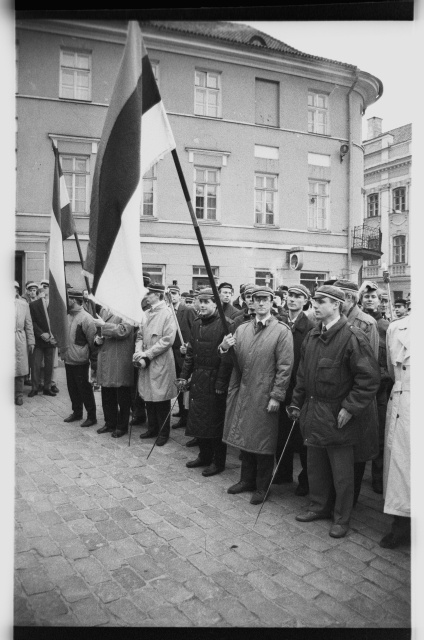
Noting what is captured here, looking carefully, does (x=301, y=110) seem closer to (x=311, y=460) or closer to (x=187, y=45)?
(x=187, y=45)

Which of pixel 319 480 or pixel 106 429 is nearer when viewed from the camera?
pixel 319 480

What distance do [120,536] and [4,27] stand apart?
11.4ft

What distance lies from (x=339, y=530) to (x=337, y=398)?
971 mm

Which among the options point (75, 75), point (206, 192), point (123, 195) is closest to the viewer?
point (123, 195)

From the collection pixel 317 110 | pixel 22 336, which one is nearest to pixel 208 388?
pixel 317 110

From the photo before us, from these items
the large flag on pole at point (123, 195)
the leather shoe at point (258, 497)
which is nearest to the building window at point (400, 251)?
Answer: the large flag on pole at point (123, 195)

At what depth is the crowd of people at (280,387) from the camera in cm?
312

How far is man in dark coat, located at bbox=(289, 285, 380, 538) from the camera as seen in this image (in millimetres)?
3111

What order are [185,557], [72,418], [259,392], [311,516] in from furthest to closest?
1. [72,418]
2. [259,392]
3. [311,516]
4. [185,557]

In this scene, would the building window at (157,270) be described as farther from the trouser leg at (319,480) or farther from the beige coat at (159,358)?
the trouser leg at (319,480)

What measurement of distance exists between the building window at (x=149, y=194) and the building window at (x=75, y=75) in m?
1.70

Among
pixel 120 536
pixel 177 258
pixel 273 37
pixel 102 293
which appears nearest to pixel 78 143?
pixel 177 258

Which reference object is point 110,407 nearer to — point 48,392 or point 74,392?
point 74,392

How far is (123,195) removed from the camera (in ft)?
8.60
